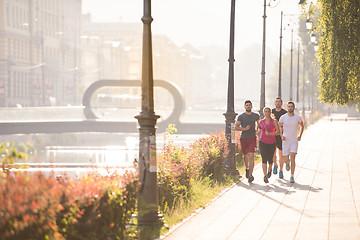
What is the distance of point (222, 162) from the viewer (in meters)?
18.3

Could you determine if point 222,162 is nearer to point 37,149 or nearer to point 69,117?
point 69,117

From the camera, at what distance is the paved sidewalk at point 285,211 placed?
10234 millimetres

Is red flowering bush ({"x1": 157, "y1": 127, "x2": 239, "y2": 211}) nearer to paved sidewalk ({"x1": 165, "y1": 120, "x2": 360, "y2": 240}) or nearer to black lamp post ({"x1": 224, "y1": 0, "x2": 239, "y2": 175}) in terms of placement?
black lamp post ({"x1": 224, "y1": 0, "x2": 239, "y2": 175})

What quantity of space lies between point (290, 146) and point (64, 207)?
10.5 metres

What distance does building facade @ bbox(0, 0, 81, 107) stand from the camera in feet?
306

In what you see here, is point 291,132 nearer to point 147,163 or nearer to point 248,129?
point 248,129

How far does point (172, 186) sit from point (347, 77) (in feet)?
14.1

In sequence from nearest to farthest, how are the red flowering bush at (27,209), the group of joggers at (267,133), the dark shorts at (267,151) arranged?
the red flowering bush at (27,209), the group of joggers at (267,133), the dark shorts at (267,151)

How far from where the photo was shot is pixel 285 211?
485 inches

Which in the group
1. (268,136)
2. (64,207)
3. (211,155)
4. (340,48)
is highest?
(340,48)

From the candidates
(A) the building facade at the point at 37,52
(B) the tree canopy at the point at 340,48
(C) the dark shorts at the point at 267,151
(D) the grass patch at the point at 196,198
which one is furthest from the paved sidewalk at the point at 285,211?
(A) the building facade at the point at 37,52

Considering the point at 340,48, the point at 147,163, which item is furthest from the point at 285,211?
the point at 340,48

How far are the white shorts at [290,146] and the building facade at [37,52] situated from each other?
6278 centimetres

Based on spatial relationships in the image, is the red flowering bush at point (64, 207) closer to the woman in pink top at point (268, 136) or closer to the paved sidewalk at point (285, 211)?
the paved sidewalk at point (285, 211)
